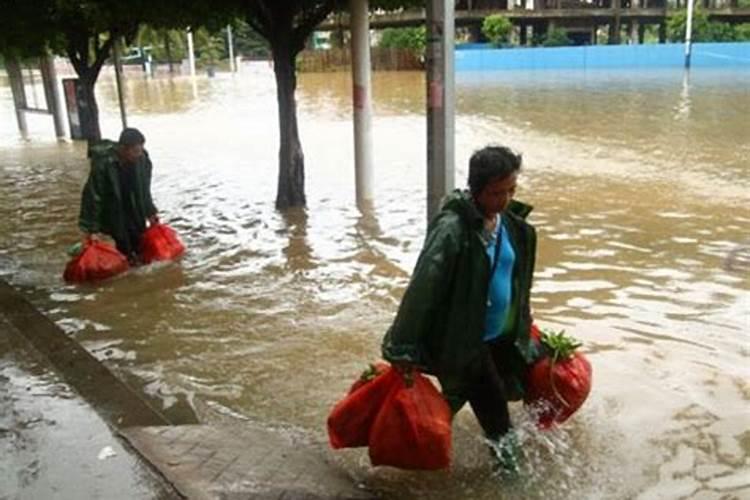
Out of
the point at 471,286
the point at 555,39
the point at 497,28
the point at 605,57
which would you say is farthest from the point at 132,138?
the point at 555,39

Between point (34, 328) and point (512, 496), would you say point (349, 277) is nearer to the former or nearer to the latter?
point (34, 328)

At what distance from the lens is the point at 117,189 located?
23.2 feet

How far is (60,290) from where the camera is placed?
23.3ft

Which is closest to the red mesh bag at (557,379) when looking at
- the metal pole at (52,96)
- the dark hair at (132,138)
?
the dark hair at (132,138)

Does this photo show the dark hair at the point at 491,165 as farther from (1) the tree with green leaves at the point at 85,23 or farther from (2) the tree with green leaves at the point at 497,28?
(2) the tree with green leaves at the point at 497,28

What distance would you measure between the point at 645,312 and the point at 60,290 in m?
4.93

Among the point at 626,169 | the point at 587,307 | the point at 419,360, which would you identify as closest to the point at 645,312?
the point at 587,307

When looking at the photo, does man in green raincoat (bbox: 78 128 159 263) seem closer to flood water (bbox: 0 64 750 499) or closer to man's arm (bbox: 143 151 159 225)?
man's arm (bbox: 143 151 159 225)

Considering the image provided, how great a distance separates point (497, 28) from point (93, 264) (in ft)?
137

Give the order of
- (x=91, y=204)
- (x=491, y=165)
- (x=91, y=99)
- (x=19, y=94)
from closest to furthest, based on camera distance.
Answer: (x=491, y=165)
(x=91, y=204)
(x=91, y=99)
(x=19, y=94)

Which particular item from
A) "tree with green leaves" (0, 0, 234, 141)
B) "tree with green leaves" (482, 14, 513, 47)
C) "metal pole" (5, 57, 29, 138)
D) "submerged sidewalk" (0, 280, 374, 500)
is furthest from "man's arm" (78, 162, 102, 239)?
"tree with green leaves" (482, 14, 513, 47)

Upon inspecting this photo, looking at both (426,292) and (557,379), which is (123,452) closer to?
(426,292)

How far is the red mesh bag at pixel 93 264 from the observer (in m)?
7.11

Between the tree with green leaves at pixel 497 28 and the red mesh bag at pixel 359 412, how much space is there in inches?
1746
